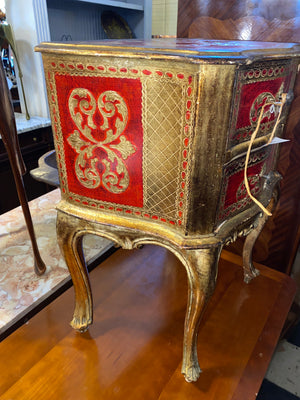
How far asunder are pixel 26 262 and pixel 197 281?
2.46 feet

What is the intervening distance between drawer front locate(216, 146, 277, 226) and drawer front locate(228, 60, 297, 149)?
55 millimetres

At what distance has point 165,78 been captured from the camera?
0.56m

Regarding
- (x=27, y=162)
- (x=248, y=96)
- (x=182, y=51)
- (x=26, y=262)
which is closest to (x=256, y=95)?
(x=248, y=96)

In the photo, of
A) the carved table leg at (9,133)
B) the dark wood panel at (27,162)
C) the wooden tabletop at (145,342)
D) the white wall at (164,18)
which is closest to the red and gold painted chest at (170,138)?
the wooden tabletop at (145,342)

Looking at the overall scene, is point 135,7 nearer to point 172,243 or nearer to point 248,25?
point 248,25

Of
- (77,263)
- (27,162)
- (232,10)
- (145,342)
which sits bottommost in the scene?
(145,342)

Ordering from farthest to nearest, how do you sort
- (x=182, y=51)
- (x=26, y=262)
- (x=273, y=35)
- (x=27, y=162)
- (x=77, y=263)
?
(x=27, y=162)
(x=26, y=262)
(x=273, y=35)
(x=77, y=263)
(x=182, y=51)

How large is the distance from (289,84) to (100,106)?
0.43 m

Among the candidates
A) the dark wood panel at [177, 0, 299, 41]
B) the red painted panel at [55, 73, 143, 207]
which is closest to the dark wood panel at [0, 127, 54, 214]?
the dark wood panel at [177, 0, 299, 41]

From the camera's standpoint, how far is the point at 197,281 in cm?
70

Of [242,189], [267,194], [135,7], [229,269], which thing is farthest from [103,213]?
[135,7]

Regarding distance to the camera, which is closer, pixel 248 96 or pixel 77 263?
pixel 248 96

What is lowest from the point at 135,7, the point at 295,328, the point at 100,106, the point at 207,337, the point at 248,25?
the point at 295,328

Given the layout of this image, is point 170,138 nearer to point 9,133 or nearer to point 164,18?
point 9,133
